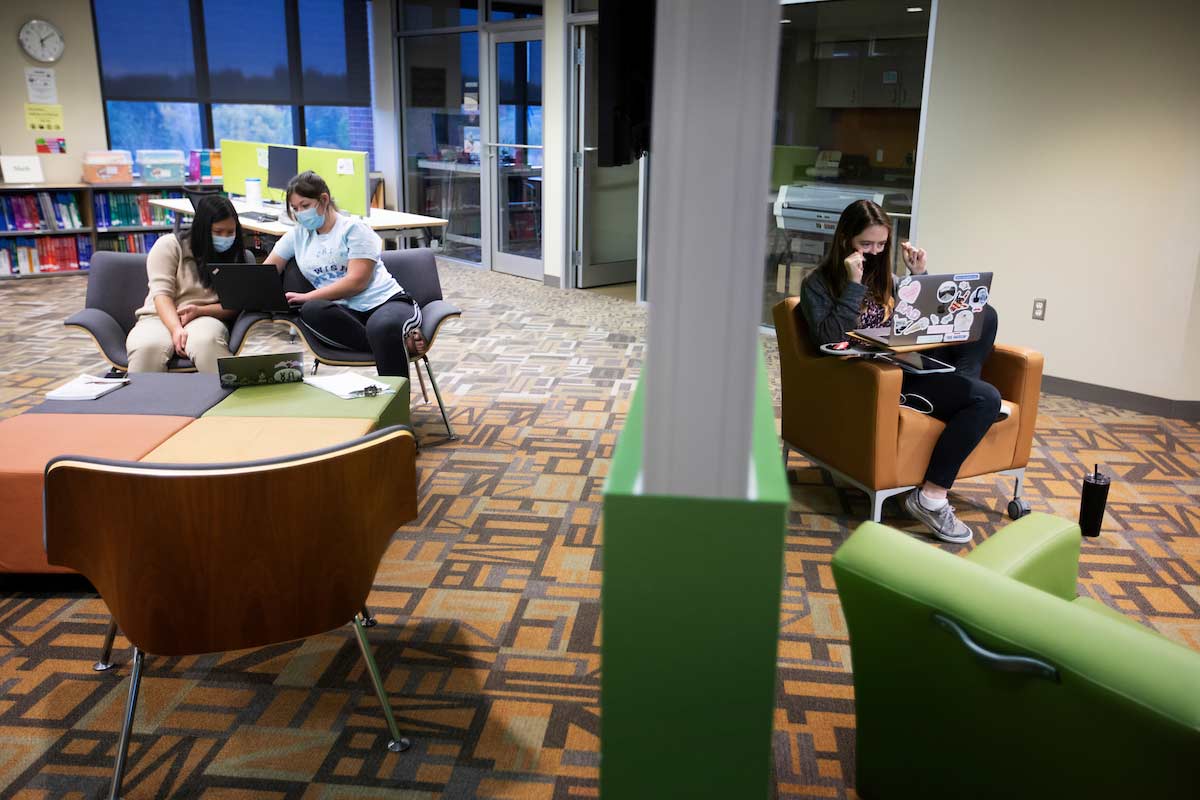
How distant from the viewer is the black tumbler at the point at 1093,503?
3.40 metres

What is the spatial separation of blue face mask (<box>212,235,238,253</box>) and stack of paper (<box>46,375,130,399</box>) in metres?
0.93

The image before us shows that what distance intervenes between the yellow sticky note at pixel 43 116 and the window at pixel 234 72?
49 centimetres

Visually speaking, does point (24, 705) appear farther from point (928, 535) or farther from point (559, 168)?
point (559, 168)

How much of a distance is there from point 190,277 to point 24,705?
2.40 m

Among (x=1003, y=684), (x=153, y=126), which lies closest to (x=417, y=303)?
(x=1003, y=684)

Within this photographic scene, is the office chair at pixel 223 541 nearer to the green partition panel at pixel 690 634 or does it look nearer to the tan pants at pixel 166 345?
the green partition panel at pixel 690 634

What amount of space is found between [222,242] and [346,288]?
0.66m

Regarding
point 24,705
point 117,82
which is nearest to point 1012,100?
point 24,705

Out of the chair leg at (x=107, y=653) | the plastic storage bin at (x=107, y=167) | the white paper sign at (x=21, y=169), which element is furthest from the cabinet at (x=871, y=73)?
the white paper sign at (x=21, y=169)

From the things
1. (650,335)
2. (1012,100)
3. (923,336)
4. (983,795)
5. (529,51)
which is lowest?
(983,795)

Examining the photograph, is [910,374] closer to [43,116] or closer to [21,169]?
[21,169]

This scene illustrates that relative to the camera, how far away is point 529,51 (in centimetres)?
832

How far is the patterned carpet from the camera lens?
2.19 meters

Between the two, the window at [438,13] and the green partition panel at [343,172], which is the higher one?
the window at [438,13]
